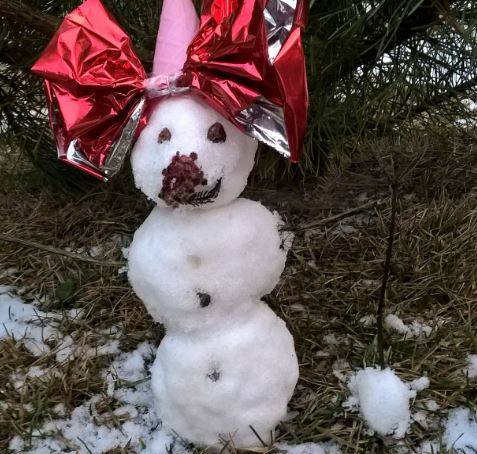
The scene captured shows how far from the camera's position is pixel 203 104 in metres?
0.69

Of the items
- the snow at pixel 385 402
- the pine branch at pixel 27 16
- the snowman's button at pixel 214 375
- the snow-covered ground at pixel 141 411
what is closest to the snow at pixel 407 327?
the snow-covered ground at pixel 141 411

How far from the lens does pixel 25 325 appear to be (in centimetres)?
116

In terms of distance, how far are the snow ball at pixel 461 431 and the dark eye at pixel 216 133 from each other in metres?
0.54

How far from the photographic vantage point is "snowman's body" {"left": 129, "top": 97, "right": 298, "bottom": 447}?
26.8 inches

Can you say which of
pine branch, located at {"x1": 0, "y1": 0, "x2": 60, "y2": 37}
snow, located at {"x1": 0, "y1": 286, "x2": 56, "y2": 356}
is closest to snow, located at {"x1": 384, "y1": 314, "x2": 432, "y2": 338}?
snow, located at {"x1": 0, "y1": 286, "x2": 56, "y2": 356}

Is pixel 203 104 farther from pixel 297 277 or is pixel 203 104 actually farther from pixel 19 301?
pixel 19 301

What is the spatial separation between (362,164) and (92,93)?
2.72 ft

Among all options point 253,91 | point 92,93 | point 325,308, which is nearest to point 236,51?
point 253,91

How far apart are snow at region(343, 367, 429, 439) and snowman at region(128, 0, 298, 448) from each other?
0.11 meters

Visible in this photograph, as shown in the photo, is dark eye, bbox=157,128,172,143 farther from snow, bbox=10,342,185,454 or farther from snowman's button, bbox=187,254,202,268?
snow, bbox=10,342,185,454

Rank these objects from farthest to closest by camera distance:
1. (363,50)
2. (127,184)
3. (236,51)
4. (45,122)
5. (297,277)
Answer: (127,184) → (45,122) → (297,277) → (363,50) → (236,51)

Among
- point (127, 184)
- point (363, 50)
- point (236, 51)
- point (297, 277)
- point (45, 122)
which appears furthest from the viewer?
point (127, 184)

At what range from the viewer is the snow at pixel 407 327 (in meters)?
1.00

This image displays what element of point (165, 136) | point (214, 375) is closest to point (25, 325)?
point (214, 375)
